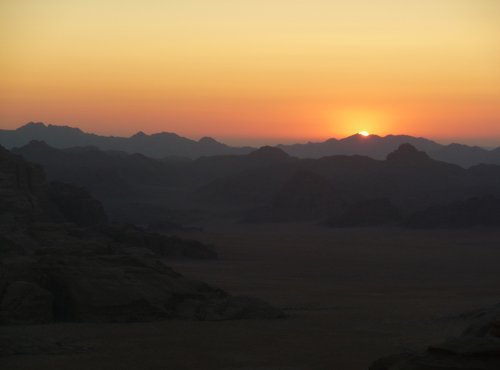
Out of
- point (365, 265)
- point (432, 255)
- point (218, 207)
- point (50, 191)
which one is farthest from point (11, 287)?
point (218, 207)

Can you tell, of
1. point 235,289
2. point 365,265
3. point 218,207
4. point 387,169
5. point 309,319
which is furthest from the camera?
point 387,169

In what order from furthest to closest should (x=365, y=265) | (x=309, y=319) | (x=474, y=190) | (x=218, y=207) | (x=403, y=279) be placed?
(x=218, y=207) < (x=474, y=190) < (x=365, y=265) < (x=403, y=279) < (x=309, y=319)

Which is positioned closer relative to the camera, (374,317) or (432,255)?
(374,317)

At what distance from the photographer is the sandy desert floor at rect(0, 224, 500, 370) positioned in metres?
20.5

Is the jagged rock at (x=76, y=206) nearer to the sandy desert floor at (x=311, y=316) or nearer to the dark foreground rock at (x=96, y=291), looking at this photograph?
the sandy desert floor at (x=311, y=316)

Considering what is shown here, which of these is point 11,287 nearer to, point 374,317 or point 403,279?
point 374,317

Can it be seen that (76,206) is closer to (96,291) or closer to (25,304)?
(96,291)

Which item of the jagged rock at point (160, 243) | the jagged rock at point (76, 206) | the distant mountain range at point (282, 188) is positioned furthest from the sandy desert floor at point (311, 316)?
→ the distant mountain range at point (282, 188)

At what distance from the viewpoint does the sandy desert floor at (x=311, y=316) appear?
2048 cm

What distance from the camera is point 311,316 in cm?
2856

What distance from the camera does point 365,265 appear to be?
5197 centimetres

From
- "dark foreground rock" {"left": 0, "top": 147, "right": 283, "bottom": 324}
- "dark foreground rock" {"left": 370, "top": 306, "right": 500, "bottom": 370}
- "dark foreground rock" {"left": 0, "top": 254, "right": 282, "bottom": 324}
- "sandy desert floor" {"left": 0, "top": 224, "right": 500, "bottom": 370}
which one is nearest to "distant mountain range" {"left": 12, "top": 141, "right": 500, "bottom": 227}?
"sandy desert floor" {"left": 0, "top": 224, "right": 500, "bottom": 370}

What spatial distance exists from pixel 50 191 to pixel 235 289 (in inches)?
1065

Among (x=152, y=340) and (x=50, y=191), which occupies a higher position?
(x=50, y=191)
